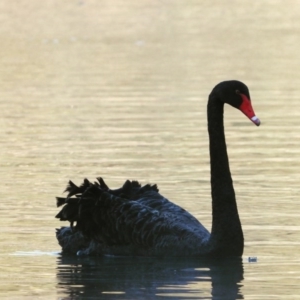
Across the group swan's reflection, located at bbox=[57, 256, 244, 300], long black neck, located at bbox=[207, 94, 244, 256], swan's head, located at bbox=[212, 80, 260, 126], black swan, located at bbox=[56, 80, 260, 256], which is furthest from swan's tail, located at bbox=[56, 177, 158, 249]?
swan's head, located at bbox=[212, 80, 260, 126]

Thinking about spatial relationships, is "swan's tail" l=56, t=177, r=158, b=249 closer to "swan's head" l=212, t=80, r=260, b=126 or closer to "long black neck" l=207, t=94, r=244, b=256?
"long black neck" l=207, t=94, r=244, b=256

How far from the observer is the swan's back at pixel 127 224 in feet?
26.8

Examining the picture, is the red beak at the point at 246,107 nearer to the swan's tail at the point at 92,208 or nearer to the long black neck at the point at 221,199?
the long black neck at the point at 221,199

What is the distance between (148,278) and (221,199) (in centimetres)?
85

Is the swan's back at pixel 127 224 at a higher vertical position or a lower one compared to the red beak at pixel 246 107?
lower

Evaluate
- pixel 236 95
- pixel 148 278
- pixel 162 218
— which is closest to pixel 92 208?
pixel 162 218

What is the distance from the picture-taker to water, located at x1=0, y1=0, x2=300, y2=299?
7699mm

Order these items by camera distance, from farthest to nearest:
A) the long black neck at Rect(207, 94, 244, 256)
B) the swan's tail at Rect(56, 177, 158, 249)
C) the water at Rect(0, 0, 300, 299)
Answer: the swan's tail at Rect(56, 177, 158, 249) < the long black neck at Rect(207, 94, 244, 256) < the water at Rect(0, 0, 300, 299)

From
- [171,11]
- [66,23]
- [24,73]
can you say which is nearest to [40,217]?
[24,73]

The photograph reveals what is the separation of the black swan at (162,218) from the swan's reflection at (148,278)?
91mm

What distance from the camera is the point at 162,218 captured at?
8.24 m

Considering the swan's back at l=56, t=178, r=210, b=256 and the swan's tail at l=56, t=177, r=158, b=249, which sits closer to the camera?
the swan's back at l=56, t=178, r=210, b=256

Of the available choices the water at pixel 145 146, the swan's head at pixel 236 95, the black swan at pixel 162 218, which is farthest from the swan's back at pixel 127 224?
the swan's head at pixel 236 95

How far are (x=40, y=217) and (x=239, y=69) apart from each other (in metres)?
14.2
